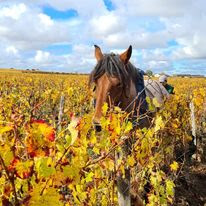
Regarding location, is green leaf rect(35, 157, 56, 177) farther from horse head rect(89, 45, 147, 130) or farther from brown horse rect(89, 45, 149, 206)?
horse head rect(89, 45, 147, 130)

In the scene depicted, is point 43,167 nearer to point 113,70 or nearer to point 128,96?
point 113,70

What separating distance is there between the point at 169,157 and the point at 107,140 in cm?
451

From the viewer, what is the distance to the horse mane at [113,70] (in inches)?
174

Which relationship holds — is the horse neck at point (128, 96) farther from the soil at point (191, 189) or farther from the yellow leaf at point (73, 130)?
the yellow leaf at point (73, 130)

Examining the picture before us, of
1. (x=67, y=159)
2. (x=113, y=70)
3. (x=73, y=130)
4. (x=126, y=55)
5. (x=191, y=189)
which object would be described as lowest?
(x=191, y=189)

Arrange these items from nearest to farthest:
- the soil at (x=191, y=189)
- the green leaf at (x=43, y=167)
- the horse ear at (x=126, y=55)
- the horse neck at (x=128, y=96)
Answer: the green leaf at (x=43, y=167) < the horse neck at (x=128, y=96) < the horse ear at (x=126, y=55) < the soil at (x=191, y=189)

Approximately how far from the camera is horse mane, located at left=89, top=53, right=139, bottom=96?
14.5ft

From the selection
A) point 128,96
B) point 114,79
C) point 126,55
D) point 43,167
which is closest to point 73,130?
point 43,167

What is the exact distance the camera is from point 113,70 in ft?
14.5

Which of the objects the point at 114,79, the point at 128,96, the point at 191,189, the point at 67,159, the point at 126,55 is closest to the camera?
the point at 67,159

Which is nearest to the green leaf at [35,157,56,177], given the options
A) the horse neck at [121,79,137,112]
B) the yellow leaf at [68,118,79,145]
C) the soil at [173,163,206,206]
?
the yellow leaf at [68,118,79,145]

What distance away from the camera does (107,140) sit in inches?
94.4

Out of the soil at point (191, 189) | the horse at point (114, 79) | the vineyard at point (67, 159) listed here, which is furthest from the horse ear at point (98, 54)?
the soil at point (191, 189)

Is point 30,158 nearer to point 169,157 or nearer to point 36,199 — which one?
point 36,199
